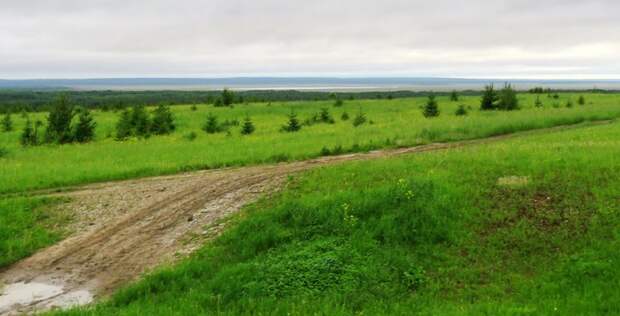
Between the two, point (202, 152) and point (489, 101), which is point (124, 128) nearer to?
point (202, 152)

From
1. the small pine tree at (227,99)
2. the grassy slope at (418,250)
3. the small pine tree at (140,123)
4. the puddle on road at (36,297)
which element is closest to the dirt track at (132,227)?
the puddle on road at (36,297)

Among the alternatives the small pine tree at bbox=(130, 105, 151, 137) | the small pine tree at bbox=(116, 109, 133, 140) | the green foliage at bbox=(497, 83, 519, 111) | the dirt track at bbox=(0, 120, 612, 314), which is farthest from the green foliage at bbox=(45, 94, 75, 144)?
the green foliage at bbox=(497, 83, 519, 111)

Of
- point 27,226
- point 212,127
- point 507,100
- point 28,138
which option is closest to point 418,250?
point 27,226

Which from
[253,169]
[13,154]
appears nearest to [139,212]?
[253,169]

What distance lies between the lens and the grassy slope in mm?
9305

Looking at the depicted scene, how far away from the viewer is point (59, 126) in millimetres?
36438

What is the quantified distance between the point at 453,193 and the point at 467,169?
83.3 inches

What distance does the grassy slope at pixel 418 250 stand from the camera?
930 centimetres

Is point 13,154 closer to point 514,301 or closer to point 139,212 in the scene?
point 139,212

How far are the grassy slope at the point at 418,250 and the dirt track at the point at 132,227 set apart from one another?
88 centimetres

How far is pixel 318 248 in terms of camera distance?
36.8ft

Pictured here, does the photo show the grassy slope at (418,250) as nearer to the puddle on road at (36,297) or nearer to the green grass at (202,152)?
the puddle on road at (36,297)

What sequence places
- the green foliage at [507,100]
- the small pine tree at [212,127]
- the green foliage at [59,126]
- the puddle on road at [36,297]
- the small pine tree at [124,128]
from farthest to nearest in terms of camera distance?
the green foliage at [507,100] → the small pine tree at [212,127] → the small pine tree at [124,128] → the green foliage at [59,126] → the puddle on road at [36,297]

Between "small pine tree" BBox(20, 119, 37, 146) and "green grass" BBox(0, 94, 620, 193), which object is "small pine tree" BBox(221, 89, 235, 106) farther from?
"small pine tree" BBox(20, 119, 37, 146)
